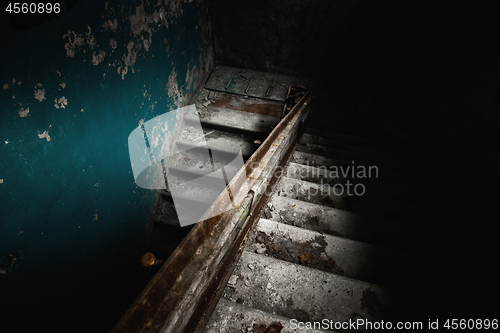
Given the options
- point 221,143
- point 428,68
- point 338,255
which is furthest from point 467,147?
point 221,143

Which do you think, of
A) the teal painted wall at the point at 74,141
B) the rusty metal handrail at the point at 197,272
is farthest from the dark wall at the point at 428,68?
the teal painted wall at the point at 74,141

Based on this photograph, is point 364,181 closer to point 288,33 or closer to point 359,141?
point 359,141

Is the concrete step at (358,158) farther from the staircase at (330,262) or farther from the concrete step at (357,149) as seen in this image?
the staircase at (330,262)

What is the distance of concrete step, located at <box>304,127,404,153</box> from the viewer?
3.69 meters

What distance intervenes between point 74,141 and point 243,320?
171cm

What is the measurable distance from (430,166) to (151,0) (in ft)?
Result: 11.9

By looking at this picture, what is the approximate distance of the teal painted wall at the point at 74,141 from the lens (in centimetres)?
143

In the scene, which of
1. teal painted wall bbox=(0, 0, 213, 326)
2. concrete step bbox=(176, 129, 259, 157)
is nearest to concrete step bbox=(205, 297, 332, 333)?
teal painted wall bbox=(0, 0, 213, 326)

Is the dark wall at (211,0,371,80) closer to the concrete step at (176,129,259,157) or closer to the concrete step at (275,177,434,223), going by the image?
the concrete step at (176,129,259,157)

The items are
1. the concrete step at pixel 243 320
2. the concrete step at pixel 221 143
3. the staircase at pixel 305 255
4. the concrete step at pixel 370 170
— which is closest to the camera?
the staircase at pixel 305 255

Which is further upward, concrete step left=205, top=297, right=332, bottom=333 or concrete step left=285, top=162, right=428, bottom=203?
concrete step left=205, top=297, right=332, bottom=333

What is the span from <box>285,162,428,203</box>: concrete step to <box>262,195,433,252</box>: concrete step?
525mm

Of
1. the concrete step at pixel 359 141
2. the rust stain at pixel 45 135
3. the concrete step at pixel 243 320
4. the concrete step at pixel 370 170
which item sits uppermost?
the rust stain at pixel 45 135

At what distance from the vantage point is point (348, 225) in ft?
6.13
